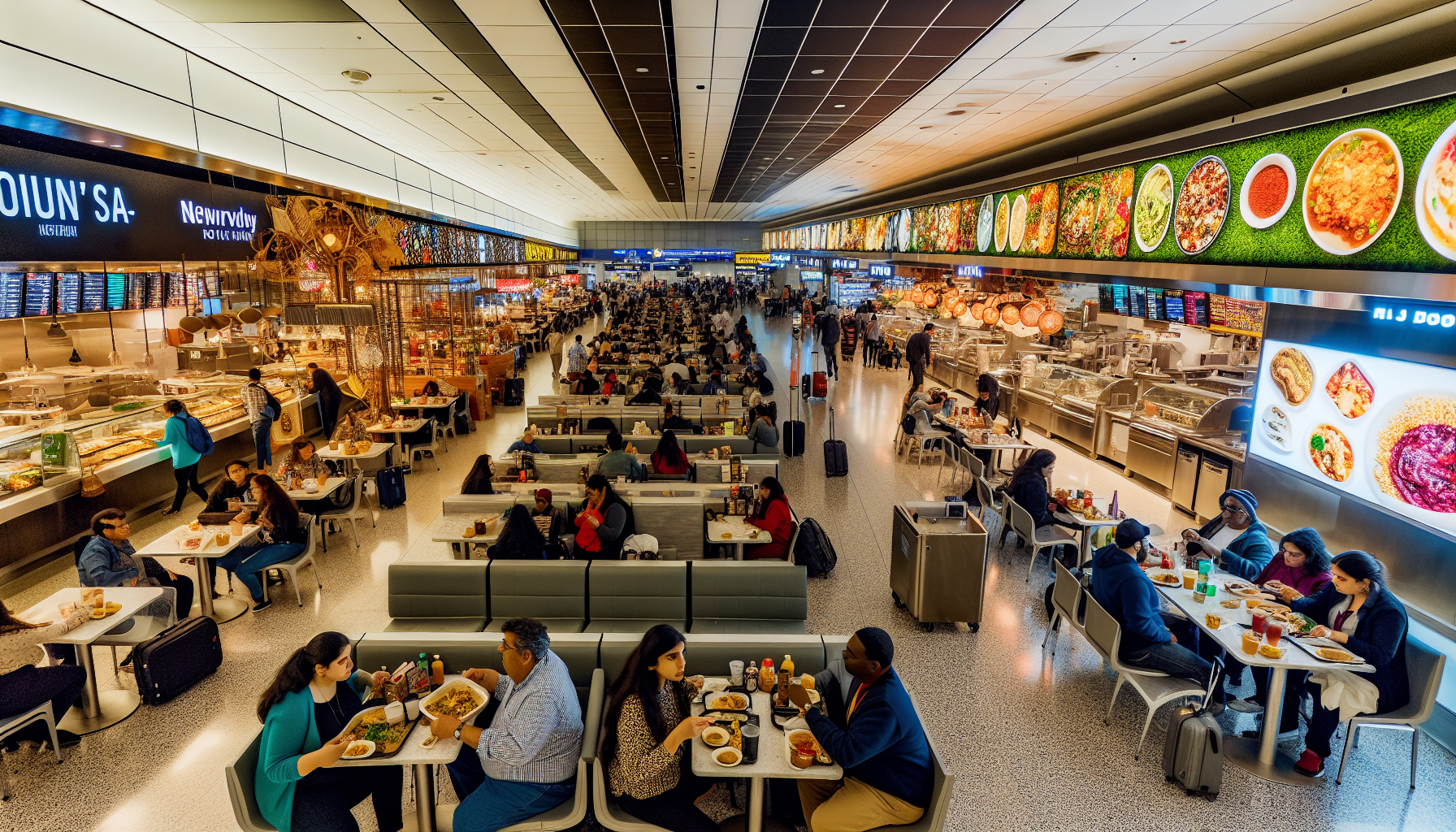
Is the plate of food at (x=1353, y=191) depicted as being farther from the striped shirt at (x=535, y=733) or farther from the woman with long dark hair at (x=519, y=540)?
the woman with long dark hair at (x=519, y=540)

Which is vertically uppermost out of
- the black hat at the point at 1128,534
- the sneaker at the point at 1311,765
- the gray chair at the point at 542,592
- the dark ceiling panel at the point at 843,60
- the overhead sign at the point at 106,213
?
the dark ceiling panel at the point at 843,60

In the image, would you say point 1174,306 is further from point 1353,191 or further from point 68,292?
point 68,292

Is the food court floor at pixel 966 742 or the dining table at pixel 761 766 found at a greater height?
the dining table at pixel 761 766

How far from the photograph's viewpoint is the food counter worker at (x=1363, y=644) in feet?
14.7

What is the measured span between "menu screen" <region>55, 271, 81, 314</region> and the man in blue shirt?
8847mm

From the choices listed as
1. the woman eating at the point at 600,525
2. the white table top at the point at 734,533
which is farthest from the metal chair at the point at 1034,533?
the woman eating at the point at 600,525

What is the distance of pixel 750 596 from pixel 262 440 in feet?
27.3

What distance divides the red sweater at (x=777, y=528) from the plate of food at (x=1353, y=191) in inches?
190

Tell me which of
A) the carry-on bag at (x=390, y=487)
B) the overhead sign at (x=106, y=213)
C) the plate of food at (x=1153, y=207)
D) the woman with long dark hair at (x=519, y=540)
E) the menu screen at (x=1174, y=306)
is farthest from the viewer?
the menu screen at (x=1174, y=306)

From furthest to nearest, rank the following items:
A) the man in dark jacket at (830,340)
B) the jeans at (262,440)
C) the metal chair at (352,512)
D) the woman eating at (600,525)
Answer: the man in dark jacket at (830,340) → the jeans at (262,440) → the metal chair at (352,512) → the woman eating at (600,525)

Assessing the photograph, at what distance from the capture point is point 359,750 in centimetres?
352

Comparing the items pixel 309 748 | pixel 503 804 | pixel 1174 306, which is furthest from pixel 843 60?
pixel 1174 306

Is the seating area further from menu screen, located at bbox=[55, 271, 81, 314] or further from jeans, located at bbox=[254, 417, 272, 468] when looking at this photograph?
menu screen, located at bbox=[55, 271, 81, 314]

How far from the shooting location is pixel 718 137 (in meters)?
11.7
